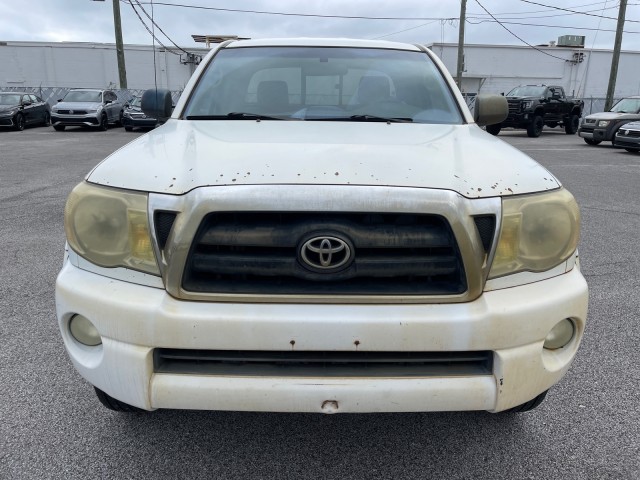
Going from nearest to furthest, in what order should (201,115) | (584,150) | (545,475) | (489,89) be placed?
(545,475)
(201,115)
(584,150)
(489,89)

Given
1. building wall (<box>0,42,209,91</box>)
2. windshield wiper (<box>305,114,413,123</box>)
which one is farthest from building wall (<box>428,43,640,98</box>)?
windshield wiper (<box>305,114,413,123</box>)

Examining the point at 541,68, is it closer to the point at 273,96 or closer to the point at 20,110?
the point at 20,110

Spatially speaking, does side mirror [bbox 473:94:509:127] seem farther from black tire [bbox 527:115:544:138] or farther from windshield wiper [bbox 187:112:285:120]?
black tire [bbox 527:115:544:138]

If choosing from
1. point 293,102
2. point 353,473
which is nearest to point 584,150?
point 293,102

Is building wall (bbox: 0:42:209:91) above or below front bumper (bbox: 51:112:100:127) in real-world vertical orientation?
above

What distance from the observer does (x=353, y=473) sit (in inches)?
82.2

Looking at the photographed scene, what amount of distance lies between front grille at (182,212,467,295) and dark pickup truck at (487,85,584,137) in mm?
19489

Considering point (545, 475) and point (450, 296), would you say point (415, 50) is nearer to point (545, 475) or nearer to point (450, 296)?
point (450, 296)

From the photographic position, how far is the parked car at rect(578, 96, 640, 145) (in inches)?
614

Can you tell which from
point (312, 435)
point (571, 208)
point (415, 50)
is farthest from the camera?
point (415, 50)

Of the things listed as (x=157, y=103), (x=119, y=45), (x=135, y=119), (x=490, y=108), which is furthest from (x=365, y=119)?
(x=119, y=45)

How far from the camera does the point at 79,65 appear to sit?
35.7 metres

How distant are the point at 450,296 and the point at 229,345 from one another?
764 millimetres

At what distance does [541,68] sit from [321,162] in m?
40.9
